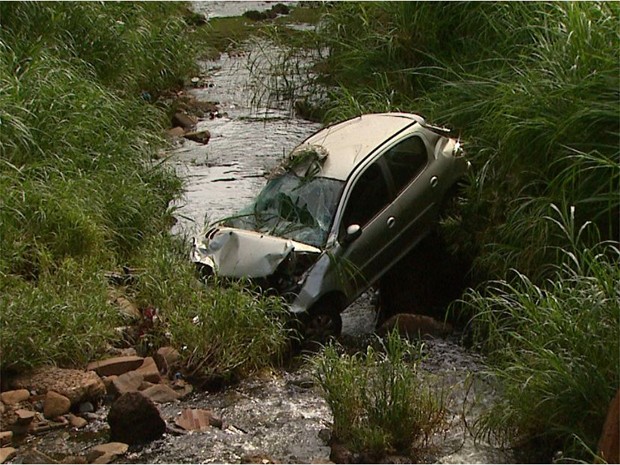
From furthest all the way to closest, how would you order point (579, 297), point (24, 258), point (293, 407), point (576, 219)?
point (24, 258) → point (576, 219) → point (293, 407) → point (579, 297)

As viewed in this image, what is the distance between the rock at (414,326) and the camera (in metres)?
8.88

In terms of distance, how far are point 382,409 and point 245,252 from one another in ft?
8.54

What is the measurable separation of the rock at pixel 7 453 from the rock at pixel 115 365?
45.8 inches

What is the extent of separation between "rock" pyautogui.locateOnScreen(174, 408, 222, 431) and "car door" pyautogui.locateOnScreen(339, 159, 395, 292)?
2.06 meters

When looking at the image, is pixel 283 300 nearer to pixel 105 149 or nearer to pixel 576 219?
pixel 576 219

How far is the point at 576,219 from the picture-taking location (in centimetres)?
847

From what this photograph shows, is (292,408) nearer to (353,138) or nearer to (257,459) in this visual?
(257,459)

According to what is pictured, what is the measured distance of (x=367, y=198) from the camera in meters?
9.35

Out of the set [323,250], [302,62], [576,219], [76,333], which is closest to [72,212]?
[76,333]

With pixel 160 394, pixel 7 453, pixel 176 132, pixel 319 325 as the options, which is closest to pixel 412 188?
pixel 319 325

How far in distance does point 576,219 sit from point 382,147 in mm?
1956

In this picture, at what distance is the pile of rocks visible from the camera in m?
6.94

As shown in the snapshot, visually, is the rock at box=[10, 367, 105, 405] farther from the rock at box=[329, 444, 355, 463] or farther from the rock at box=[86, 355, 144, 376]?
the rock at box=[329, 444, 355, 463]

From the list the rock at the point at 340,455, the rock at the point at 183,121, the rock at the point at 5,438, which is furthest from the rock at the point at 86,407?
the rock at the point at 183,121
